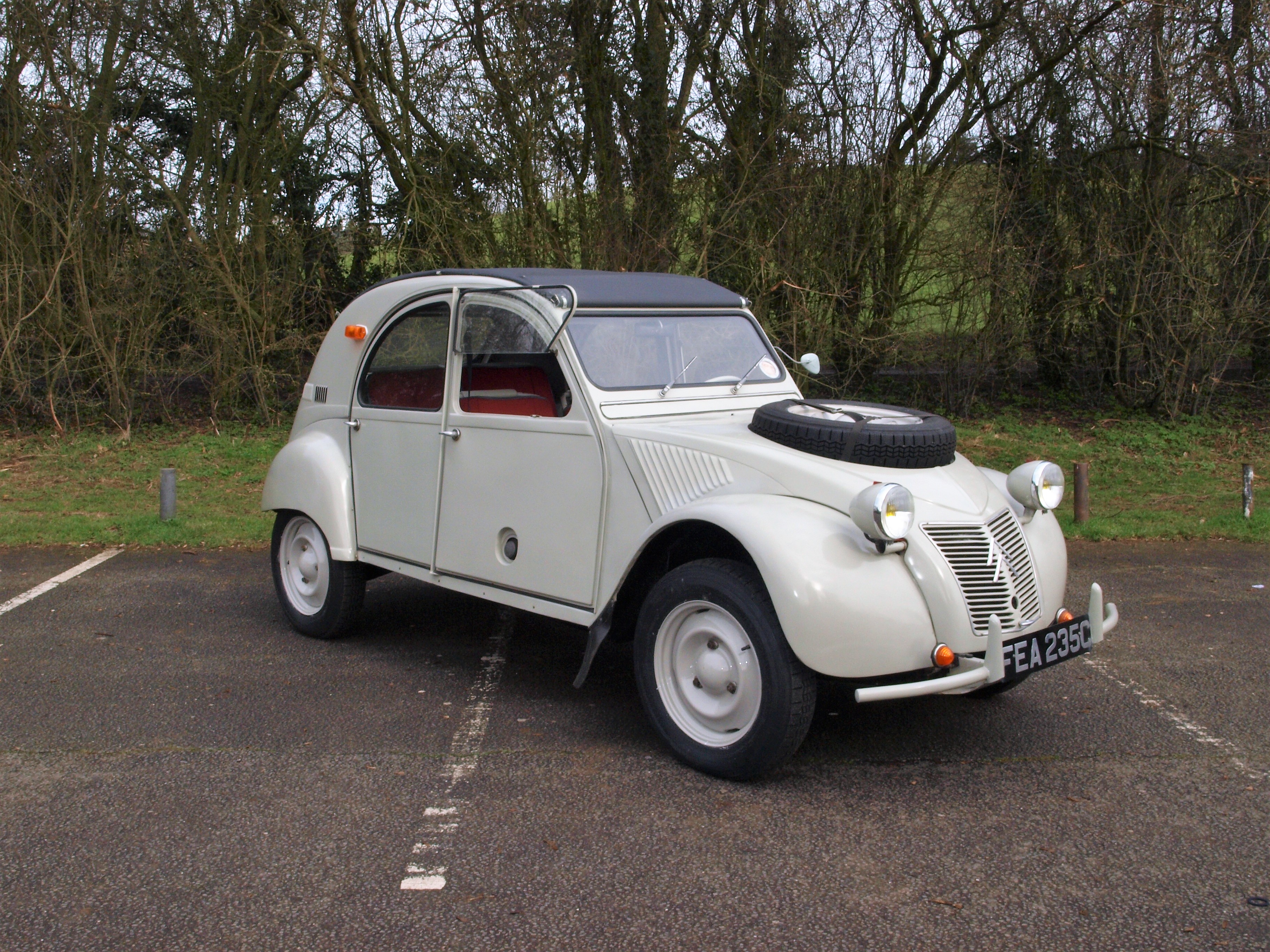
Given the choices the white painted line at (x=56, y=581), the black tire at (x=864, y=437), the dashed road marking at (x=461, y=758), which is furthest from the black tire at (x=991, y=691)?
the white painted line at (x=56, y=581)

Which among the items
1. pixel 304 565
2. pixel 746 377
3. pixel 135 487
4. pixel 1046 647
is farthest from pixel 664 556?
pixel 135 487

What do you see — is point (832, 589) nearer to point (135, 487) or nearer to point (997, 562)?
point (997, 562)

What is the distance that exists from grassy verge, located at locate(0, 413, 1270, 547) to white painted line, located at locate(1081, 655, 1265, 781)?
135 inches

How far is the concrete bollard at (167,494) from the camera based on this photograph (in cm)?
876

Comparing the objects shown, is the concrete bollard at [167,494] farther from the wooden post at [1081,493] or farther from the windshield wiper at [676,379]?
the wooden post at [1081,493]

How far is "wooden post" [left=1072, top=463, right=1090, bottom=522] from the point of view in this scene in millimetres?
8461

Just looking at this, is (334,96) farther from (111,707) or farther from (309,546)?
(111,707)

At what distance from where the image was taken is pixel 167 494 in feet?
28.7

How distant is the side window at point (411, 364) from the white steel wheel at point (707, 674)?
5.91 feet

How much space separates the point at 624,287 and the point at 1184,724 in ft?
10.0

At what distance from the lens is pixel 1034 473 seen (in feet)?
14.3

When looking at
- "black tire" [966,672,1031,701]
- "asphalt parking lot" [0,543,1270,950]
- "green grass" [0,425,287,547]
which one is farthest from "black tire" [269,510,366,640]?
"black tire" [966,672,1031,701]

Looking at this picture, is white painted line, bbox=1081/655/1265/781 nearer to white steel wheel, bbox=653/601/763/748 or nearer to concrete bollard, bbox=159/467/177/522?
white steel wheel, bbox=653/601/763/748

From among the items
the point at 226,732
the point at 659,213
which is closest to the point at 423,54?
the point at 659,213
